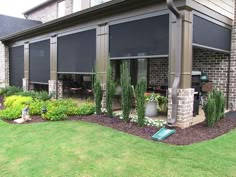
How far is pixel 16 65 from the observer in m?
13.1

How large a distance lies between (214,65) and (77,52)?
16.0ft

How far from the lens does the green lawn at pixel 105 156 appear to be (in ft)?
10.9

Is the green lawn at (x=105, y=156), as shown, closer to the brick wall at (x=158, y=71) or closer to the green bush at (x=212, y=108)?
the green bush at (x=212, y=108)

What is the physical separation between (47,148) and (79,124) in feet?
5.82

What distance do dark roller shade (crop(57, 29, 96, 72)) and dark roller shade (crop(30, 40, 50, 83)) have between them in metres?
1.08

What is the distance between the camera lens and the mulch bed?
471 centimetres

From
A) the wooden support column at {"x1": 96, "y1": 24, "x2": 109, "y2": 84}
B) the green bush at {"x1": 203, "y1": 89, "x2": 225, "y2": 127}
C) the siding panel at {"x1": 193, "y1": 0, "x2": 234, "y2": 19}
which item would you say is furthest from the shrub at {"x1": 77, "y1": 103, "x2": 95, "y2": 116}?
the siding panel at {"x1": 193, "y1": 0, "x2": 234, "y2": 19}

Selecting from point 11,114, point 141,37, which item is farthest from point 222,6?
point 11,114

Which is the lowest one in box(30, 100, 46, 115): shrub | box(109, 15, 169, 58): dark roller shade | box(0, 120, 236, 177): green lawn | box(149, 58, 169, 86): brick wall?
box(0, 120, 236, 177): green lawn

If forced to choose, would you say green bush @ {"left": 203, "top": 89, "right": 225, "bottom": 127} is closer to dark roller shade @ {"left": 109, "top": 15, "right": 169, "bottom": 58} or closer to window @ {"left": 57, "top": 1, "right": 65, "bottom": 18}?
dark roller shade @ {"left": 109, "top": 15, "right": 169, "bottom": 58}

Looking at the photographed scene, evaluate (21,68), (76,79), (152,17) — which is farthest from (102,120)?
(21,68)

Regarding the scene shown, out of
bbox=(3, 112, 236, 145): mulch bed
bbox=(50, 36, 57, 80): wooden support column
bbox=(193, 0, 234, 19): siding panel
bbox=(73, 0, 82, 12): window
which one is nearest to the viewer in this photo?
bbox=(3, 112, 236, 145): mulch bed

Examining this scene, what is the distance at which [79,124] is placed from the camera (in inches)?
238

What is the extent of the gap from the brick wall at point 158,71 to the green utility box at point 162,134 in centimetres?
454
